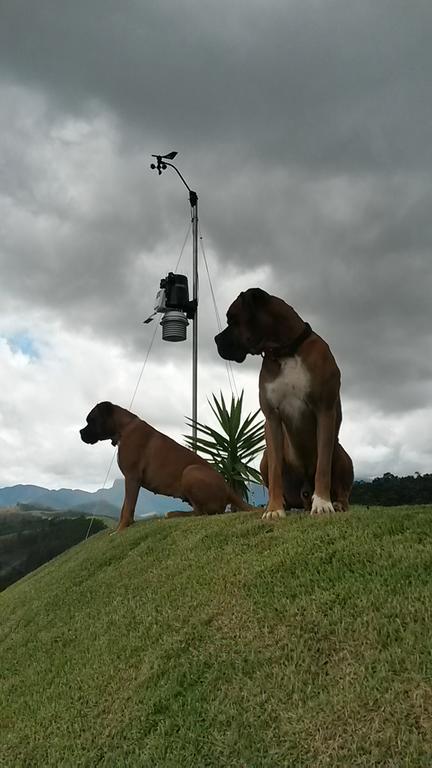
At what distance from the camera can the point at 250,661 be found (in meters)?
2.63

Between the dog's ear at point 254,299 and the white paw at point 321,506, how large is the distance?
133 cm

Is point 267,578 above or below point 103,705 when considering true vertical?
above

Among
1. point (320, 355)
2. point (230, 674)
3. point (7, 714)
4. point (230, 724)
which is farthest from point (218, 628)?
point (320, 355)

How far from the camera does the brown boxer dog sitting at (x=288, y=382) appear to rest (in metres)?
3.94

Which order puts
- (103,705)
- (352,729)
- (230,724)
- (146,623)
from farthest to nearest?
(146,623), (103,705), (230,724), (352,729)

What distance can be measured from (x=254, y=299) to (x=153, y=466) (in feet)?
10.4

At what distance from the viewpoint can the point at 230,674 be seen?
2.62m

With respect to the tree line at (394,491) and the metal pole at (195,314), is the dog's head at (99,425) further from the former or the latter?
the tree line at (394,491)

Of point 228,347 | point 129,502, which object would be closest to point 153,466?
point 129,502

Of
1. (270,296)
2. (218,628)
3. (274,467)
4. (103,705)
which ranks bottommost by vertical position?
(103,705)

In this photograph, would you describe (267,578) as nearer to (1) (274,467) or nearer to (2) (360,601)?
(2) (360,601)

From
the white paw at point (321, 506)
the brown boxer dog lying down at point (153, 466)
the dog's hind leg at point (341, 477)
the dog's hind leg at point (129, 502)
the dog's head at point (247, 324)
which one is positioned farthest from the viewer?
the dog's hind leg at point (129, 502)

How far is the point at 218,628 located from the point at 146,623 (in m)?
0.62

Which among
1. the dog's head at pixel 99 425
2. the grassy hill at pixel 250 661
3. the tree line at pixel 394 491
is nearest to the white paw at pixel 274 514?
the grassy hill at pixel 250 661
